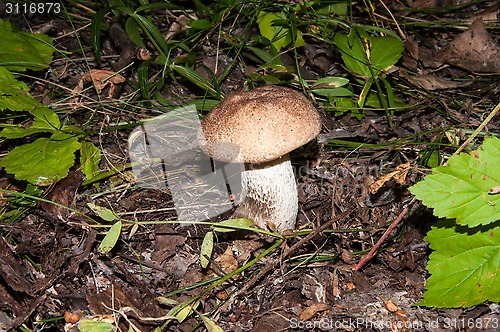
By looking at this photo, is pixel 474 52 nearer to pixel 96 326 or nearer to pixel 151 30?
pixel 151 30

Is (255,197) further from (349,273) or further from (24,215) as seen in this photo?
(24,215)

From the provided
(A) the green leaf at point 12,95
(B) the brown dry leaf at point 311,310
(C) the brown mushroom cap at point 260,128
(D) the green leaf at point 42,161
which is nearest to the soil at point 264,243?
(B) the brown dry leaf at point 311,310

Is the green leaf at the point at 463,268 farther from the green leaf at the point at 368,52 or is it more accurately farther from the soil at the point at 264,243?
the green leaf at the point at 368,52

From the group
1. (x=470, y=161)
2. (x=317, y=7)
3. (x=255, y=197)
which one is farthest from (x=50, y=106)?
(x=470, y=161)

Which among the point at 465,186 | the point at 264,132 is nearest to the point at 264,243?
the point at 264,132

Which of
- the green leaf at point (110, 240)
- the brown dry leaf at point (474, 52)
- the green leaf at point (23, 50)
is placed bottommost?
the green leaf at point (110, 240)

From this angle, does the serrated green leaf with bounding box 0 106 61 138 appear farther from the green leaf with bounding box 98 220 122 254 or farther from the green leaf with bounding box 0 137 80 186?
the green leaf with bounding box 98 220 122 254

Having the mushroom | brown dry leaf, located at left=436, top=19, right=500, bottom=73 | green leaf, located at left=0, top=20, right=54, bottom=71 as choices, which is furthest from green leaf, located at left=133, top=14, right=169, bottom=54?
brown dry leaf, located at left=436, top=19, right=500, bottom=73
